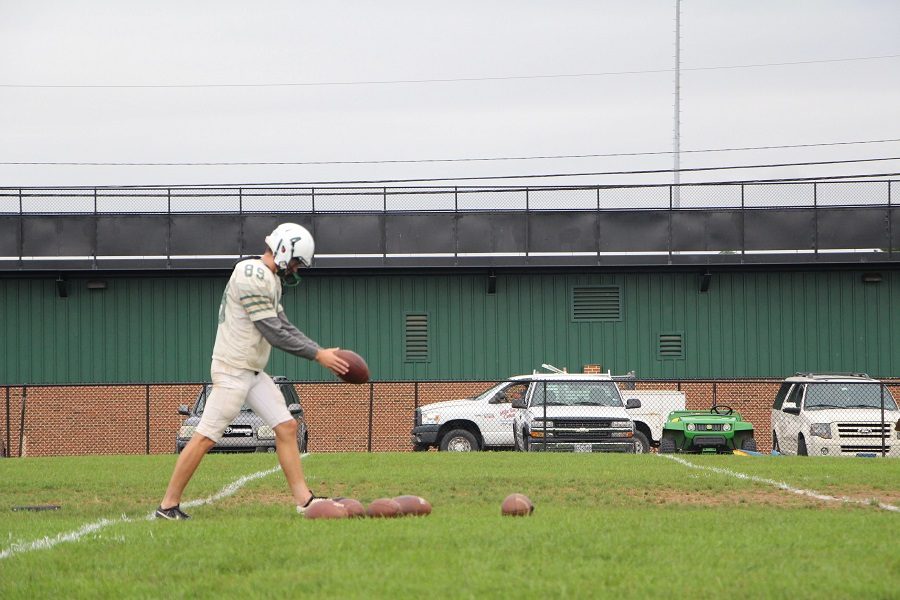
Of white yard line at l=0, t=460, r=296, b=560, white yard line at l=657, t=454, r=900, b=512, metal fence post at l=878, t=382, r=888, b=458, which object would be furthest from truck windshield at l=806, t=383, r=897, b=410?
white yard line at l=0, t=460, r=296, b=560

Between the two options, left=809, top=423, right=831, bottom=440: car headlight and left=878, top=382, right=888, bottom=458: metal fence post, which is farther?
left=809, top=423, right=831, bottom=440: car headlight

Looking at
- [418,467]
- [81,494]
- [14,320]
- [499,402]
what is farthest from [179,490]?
[14,320]

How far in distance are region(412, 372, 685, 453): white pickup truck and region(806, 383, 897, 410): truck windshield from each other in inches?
122

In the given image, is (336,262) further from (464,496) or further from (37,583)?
(37,583)

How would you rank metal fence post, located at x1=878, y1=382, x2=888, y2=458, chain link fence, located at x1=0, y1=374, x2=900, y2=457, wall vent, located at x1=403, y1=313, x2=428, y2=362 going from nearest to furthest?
metal fence post, located at x1=878, y1=382, x2=888, y2=458 → chain link fence, located at x1=0, y1=374, x2=900, y2=457 → wall vent, located at x1=403, y1=313, x2=428, y2=362

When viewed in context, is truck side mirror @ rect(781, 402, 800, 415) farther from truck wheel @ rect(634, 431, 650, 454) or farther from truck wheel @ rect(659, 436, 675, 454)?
truck wheel @ rect(634, 431, 650, 454)

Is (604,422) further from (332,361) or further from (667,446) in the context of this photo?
(332,361)

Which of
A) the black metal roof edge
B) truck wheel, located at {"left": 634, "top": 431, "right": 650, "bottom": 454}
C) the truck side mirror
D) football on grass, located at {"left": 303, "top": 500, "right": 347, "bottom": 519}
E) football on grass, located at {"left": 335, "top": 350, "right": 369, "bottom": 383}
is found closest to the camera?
football on grass, located at {"left": 303, "top": 500, "right": 347, "bottom": 519}

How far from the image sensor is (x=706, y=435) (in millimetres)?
23031

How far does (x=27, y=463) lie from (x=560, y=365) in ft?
58.5

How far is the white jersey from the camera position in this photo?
898 centimetres

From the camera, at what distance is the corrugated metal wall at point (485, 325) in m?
33.7

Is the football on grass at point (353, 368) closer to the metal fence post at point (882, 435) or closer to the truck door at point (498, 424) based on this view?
the metal fence post at point (882, 435)

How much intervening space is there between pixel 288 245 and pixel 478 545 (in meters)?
2.89
